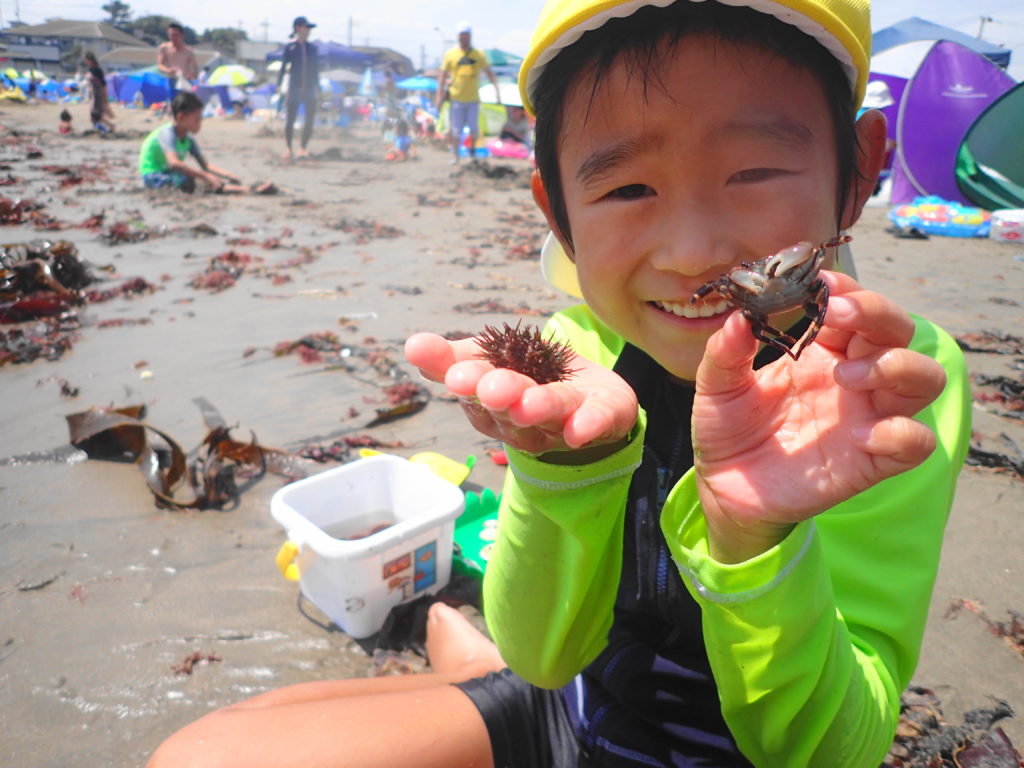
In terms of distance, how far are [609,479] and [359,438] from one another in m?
3.39

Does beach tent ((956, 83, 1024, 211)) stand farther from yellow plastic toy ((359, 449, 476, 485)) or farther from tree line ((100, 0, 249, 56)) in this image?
tree line ((100, 0, 249, 56))

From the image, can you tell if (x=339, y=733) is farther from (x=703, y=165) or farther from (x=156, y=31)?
(x=156, y=31)

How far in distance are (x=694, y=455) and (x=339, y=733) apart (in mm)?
1442

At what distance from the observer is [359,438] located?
185 inches

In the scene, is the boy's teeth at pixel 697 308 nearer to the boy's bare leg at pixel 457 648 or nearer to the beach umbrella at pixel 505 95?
the boy's bare leg at pixel 457 648

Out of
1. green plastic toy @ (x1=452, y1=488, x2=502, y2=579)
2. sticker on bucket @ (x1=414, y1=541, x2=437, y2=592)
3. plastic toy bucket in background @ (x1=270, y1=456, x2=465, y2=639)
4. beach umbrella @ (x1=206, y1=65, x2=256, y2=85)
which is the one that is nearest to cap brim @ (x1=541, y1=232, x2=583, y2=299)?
plastic toy bucket in background @ (x1=270, y1=456, x2=465, y2=639)

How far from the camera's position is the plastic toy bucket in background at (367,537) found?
297cm

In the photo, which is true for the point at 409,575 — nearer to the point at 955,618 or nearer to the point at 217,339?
the point at 955,618

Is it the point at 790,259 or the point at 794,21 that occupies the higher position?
the point at 794,21

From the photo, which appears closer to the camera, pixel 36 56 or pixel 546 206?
pixel 546 206

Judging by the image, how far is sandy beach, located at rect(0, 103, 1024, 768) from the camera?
278 centimetres

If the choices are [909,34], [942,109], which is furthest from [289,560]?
[909,34]

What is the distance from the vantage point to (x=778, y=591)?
129 cm

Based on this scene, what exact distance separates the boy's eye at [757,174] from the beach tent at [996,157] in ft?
48.6
